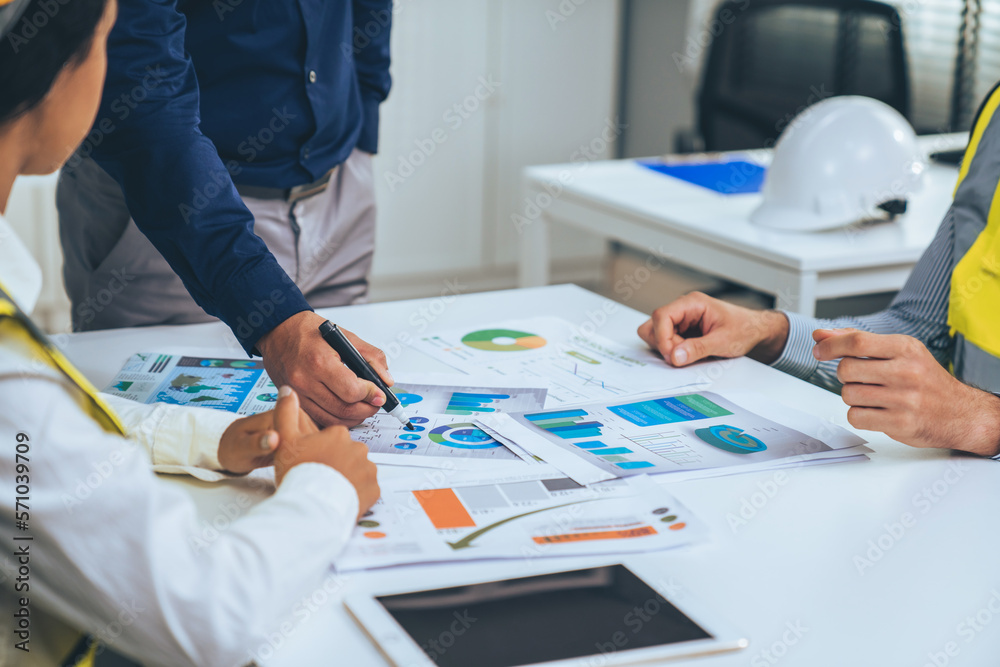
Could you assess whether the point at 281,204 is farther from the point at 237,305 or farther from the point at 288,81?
the point at 237,305

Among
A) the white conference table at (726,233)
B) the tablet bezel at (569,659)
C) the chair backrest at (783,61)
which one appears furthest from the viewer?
the chair backrest at (783,61)

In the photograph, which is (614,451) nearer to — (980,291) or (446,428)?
(446,428)

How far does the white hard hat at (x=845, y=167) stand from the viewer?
1.71 m

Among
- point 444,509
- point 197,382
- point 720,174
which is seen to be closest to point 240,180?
point 197,382

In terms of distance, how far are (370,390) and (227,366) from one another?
0.89 ft

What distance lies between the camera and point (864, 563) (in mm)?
688

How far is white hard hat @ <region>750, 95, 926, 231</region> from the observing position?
1706 mm

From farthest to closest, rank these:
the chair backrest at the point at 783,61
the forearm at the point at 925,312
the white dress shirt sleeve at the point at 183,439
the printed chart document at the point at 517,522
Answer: the chair backrest at the point at 783,61, the forearm at the point at 925,312, the white dress shirt sleeve at the point at 183,439, the printed chart document at the point at 517,522

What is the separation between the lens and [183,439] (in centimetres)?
80

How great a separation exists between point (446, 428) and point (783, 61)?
229 cm

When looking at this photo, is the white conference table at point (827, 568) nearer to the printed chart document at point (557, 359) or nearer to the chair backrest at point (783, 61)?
the printed chart document at point (557, 359)

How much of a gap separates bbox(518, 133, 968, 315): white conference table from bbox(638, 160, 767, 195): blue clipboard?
0.03 m

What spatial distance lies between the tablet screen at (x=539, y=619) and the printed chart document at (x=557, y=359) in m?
0.34

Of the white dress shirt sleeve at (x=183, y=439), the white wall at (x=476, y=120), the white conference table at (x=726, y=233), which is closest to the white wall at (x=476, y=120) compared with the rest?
the white wall at (x=476, y=120)
